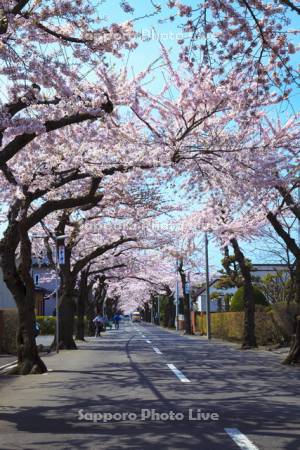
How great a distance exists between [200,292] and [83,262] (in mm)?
48356

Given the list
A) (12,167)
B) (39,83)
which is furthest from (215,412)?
(12,167)

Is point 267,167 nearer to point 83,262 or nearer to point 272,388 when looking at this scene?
point 272,388

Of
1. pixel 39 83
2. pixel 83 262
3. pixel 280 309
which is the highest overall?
pixel 39 83

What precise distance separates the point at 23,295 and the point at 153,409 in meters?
7.63

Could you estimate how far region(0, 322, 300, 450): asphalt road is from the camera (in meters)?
6.61

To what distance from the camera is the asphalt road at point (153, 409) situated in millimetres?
6613

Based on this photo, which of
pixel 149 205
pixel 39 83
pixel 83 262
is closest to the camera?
pixel 39 83

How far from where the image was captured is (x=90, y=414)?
27.5 feet

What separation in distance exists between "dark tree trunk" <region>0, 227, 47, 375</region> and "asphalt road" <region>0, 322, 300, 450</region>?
2.63 feet

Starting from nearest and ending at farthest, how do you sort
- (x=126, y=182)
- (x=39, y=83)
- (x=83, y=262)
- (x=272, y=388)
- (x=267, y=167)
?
(x=39, y=83), (x=272, y=388), (x=267, y=167), (x=126, y=182), (x=83, y=262)

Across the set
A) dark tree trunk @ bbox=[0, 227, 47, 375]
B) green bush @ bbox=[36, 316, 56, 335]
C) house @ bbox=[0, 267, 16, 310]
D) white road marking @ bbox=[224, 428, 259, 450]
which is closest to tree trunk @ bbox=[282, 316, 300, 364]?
dark tree trunk @ bbox=[0, 227, 47, 375]

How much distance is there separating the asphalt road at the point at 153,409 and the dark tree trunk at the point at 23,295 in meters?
0.80

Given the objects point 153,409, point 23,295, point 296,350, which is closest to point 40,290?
point 23,295

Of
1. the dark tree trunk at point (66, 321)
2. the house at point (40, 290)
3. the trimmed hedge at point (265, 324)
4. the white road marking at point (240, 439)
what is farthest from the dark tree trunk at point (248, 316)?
the white road marking at point (240, 439)
